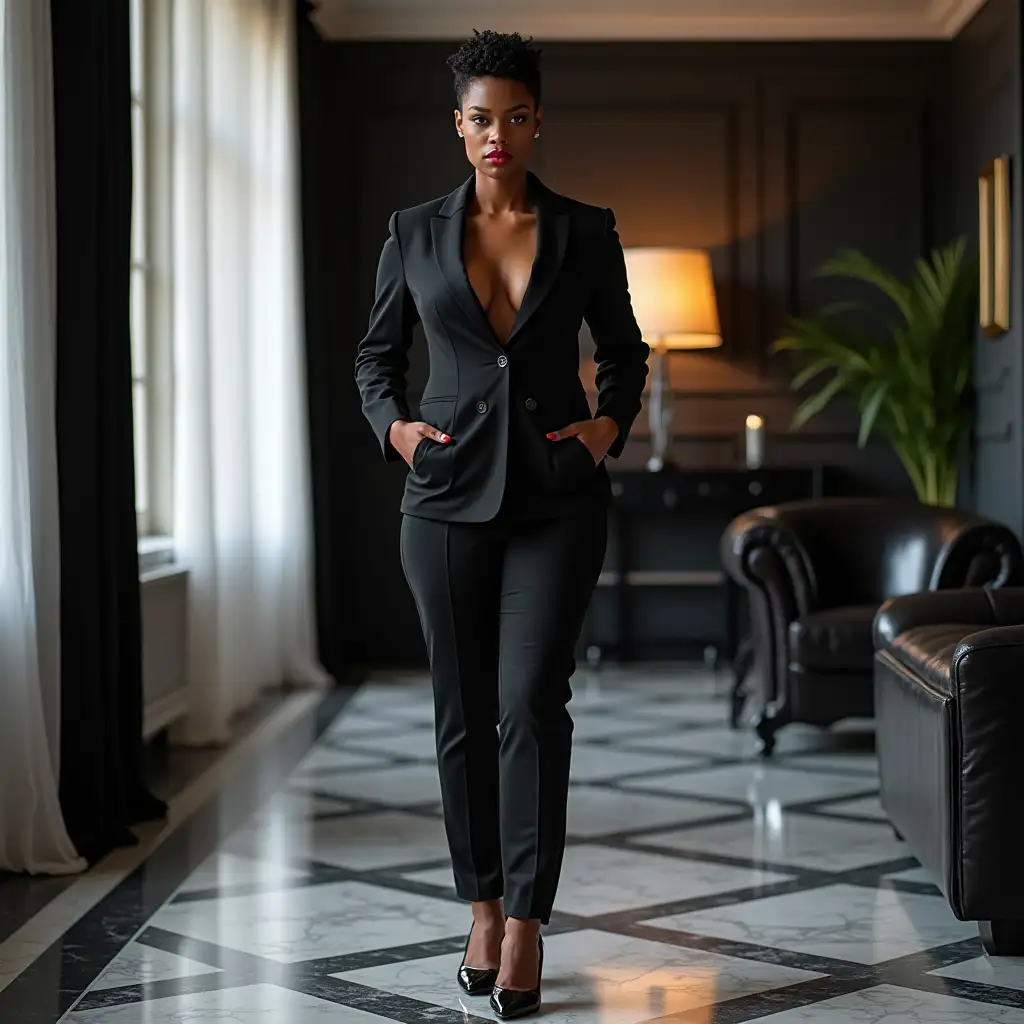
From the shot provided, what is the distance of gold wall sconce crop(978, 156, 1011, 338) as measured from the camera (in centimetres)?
564

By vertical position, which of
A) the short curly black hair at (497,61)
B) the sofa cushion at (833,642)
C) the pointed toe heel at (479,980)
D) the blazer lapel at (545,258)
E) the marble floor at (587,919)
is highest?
the short curly black hair at (497,61)

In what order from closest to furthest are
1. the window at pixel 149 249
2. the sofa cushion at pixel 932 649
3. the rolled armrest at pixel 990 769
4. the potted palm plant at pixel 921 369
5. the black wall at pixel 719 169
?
1. the rolled armrest at pixel 990 769
2. the sofa cushion at pixel 932 649
3. the window at pixel 149 249
4. the potted palm plant at pixel 921 369
5. the black wall at pixel 719 169

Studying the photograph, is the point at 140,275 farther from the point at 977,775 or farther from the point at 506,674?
the point at 977,775

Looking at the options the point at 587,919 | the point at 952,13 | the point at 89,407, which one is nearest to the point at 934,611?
the point at 587,919

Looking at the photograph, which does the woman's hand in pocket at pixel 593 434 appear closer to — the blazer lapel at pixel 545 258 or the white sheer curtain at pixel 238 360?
the blazer lapel at pixel 545 258

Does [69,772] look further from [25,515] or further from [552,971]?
[552,971]

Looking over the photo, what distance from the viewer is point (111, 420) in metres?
3.37

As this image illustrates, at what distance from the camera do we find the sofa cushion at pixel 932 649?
8.27 feet

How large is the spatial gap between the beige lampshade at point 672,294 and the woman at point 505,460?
388 cm

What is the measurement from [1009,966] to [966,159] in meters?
4.66

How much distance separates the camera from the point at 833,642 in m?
4.27

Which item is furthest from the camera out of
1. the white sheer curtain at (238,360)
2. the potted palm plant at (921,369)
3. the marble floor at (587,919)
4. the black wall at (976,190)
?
the potted palm plant at (921,369)

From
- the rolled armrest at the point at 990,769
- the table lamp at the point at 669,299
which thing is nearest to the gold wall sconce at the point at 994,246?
the table lamp at the point at 669,299

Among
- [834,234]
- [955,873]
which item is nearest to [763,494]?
[834,234]
